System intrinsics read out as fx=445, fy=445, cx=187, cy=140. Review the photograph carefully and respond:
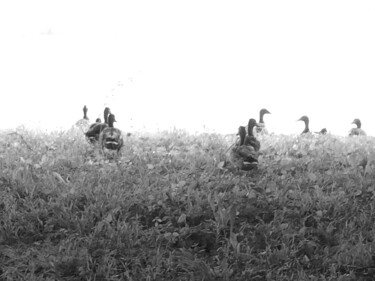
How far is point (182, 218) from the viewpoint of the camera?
5.01 metres

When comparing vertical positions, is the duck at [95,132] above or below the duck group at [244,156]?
above

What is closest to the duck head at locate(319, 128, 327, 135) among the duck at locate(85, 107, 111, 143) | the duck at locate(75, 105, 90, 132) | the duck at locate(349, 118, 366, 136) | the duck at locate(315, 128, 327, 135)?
the duck at locate(315, 128, 327, 135)

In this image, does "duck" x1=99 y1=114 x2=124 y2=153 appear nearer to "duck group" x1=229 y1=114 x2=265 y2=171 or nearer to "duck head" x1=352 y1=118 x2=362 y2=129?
"duck group" x1=229 y1=114 x2=265 y2=171

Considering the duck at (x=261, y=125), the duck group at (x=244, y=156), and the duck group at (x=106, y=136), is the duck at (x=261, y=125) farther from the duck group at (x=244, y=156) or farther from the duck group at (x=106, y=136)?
the duck group at (x=106, y=136)

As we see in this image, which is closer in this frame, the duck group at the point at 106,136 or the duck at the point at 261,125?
the duck group at the point at 106,136

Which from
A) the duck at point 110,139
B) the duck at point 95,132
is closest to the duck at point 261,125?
the duck at point 95,132

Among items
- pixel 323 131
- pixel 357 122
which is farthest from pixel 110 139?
pixel 357 122

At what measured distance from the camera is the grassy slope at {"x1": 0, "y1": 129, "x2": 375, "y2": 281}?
4.30 metres

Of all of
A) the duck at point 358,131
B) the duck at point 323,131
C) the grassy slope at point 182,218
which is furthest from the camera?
the duck at point 358,131

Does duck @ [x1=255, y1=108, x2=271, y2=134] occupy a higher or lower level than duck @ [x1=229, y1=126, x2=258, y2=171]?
higher

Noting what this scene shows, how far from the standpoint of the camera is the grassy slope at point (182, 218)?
430 centimetres

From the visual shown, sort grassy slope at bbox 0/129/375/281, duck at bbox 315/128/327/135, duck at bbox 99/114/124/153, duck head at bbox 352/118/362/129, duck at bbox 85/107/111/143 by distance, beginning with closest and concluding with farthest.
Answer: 1. grassy slope at bbox 0/129/375/281
2. duck at bbox 99/114/124/153
3. duck at bbox 85/107/111/143
4. duck at bbox 315/128/327/135
5. duck head at bbox 352/118/362/129

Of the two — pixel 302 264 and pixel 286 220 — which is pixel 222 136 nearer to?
pixel 286 220

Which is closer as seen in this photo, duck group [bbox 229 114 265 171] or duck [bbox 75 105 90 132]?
duck group [bbox 229 114 265 171]
